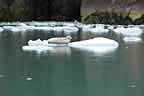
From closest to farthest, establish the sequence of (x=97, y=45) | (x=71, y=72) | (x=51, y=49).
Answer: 1. (x=71, y=72)
2. (x=51, y=49)
3. (x=97, y=45)

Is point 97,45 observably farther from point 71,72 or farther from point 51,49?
point 71,72

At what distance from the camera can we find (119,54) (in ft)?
31.1

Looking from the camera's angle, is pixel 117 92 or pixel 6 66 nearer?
pixel 117 92

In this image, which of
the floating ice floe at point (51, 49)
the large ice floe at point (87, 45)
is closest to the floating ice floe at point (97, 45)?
the large ice floe at point (87, 45)

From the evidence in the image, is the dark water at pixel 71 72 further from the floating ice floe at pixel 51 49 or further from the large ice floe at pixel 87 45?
the large ice floe at pixel 87 45

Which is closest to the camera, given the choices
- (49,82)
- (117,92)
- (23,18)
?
(117,92)

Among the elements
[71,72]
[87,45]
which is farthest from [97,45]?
[71,72]

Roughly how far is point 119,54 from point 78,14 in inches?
643

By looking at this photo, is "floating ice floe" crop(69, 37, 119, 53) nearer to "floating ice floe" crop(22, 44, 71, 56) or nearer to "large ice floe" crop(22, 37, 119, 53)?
"large ice floe" crop(22, 37, 119, 53)

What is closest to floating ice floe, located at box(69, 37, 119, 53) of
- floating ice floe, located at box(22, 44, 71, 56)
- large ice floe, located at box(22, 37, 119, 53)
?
large ice floe, located at box(22, 37, 119, 53)

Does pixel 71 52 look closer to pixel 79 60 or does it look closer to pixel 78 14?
pixel 79 60

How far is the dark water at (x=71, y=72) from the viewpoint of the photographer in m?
6.02

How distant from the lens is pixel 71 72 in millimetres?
7402

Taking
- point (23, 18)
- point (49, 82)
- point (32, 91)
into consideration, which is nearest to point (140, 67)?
point (49, 82)
